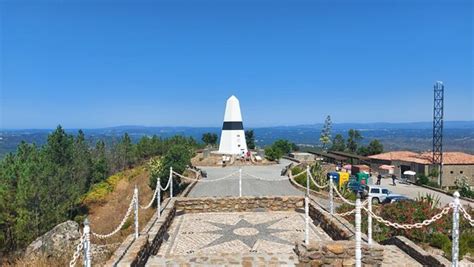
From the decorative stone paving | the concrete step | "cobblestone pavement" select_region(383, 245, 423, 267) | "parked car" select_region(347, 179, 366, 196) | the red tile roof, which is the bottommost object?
the red tile roof

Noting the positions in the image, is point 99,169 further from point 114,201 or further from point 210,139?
point 210,139

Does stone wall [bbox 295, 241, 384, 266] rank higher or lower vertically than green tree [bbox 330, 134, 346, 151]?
higher

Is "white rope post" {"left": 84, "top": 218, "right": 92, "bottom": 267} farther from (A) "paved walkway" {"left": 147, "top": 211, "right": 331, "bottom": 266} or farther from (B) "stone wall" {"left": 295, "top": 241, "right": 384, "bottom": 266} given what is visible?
(B) "stone wall" {"left": 295, "top": 241, "right": 384, "bottom": 266}

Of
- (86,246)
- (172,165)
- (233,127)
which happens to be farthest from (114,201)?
(86,246)

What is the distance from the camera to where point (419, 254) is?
756 centimetres

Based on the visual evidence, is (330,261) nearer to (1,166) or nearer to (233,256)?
(233,256)

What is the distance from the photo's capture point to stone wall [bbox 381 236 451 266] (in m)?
6.84

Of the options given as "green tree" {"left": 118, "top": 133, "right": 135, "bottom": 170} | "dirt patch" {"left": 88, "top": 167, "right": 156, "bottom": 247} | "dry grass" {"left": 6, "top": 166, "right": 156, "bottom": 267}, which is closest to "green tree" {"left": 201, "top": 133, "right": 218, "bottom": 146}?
"green tree" {"left": 118, "top": 133, "right": 135, "bottom": 170}

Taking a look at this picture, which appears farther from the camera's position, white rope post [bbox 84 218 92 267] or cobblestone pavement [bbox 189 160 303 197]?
cobblestone pavement [bbox 189 160 303 197]

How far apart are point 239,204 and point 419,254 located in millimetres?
6523

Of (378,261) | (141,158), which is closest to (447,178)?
(141,158)

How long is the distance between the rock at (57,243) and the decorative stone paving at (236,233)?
8.60ft

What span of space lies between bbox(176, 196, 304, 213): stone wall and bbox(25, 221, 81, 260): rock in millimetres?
3354

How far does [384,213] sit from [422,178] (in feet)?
55.1
